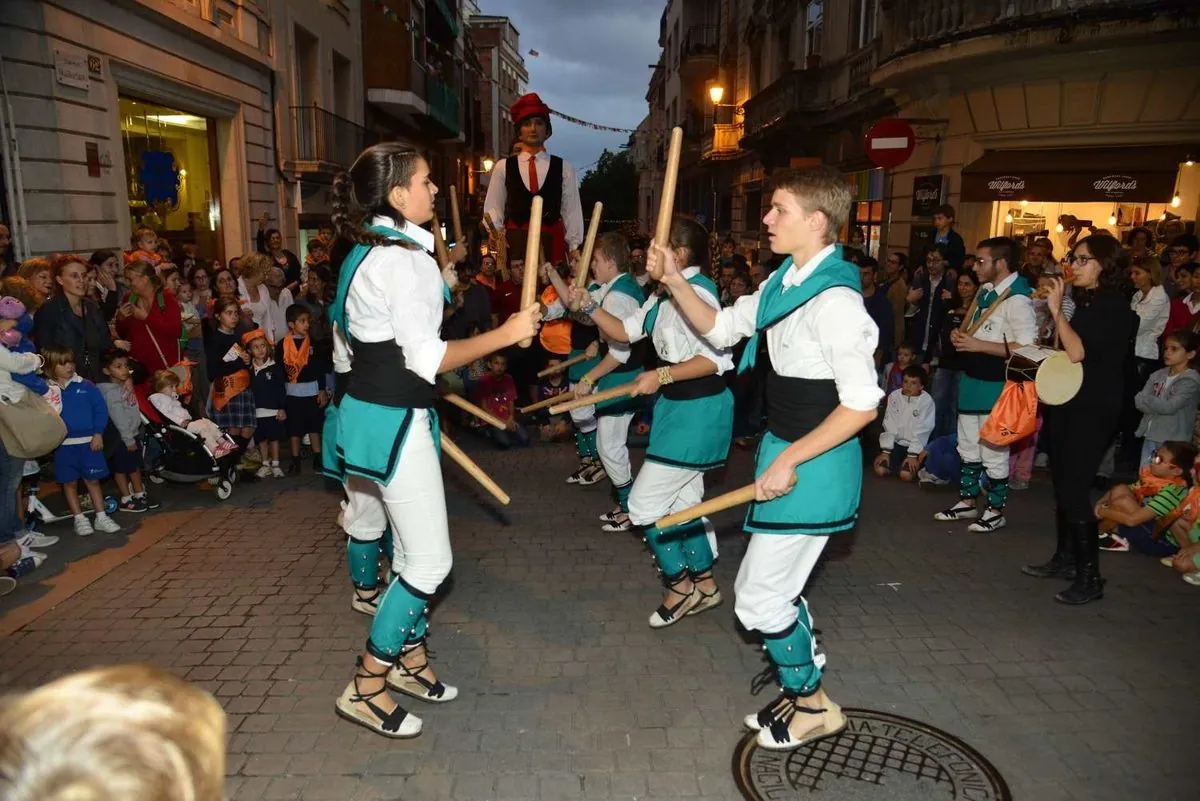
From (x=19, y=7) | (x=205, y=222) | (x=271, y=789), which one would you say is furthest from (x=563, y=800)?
(x=205, y=222)

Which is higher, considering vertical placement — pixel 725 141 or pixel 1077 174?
pixel 725 141

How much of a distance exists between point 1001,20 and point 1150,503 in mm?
8358

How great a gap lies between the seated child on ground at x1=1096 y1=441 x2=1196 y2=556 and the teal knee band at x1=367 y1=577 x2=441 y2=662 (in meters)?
4.79

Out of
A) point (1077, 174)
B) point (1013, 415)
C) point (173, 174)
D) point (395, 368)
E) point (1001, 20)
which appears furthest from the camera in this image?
point (173, 174)

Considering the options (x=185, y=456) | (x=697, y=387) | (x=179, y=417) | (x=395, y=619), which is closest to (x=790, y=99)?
(x=179, y=417)

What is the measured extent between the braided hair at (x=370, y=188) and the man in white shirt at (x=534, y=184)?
2921 mm

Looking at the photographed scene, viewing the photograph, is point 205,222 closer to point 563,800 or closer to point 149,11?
point 149,11

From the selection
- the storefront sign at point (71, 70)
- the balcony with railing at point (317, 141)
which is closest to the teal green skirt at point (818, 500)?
the storefront sign at point (71, 70)

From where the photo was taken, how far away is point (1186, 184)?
1110 cm

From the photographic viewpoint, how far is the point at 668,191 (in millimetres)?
3436

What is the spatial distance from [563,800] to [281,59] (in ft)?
52.5

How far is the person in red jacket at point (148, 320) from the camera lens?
7.13 m

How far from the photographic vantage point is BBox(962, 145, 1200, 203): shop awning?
1096 centimetres

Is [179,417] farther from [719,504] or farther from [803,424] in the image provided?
[803,424]
